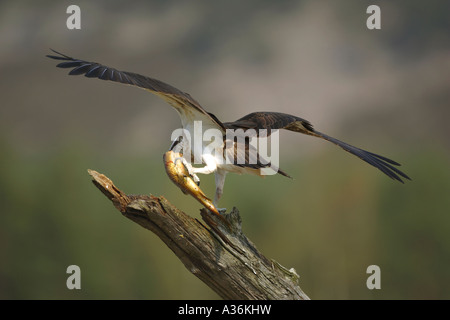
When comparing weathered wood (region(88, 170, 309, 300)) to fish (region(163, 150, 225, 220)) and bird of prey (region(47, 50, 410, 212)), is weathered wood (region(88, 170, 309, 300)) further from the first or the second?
bird of prey (region(47, 50, 410, 212))

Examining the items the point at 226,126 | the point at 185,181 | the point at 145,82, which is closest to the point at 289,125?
the point at 226,126

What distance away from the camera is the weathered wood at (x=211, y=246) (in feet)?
6.85

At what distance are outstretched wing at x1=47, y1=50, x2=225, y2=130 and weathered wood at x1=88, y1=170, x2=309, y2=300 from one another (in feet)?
1.25

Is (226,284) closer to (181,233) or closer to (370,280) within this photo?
(181,233)

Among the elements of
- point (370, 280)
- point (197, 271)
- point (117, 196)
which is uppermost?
point (117, 196)

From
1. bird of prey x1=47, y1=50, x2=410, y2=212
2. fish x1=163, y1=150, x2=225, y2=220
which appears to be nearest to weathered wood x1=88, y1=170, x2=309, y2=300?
fish x1=163, y1=150, x2=225, y2=220

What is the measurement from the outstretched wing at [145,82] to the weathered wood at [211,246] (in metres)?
0.38

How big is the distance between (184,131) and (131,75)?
462 millimetres

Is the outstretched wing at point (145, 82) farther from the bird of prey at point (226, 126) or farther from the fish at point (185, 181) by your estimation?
the fish at point (185, 181)

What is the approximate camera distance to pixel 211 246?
213cm

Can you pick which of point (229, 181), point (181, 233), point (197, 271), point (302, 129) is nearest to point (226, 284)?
point (197, 271)

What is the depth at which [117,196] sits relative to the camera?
2.12 metres

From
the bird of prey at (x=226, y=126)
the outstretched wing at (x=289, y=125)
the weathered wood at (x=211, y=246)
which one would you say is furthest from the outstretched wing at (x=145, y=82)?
the weathered wood at (x=211, y=246)

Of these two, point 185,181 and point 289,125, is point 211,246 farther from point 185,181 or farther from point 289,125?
point 289,125
